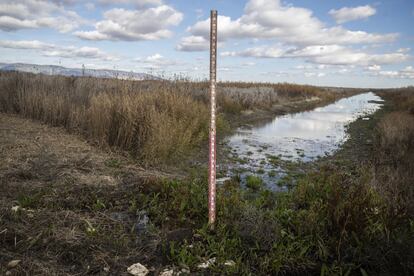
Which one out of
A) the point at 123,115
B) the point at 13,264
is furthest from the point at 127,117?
the point at 13,264

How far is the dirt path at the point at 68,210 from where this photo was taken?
10.0ft

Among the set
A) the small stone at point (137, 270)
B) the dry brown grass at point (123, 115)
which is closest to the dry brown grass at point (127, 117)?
the dry brown grass at point (123, 115)

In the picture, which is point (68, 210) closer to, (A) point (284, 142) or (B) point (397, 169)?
(B) point (397, 169)

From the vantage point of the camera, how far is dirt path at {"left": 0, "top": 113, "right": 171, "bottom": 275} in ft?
10.0

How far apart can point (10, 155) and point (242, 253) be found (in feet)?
15.4

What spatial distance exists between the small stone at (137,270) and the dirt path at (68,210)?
7 cm

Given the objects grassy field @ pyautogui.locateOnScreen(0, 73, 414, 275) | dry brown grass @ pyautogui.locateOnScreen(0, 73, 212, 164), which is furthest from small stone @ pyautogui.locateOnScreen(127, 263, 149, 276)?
dry brown grass @ pyautogui.locateOnScreen(0, 73, 212, 164)

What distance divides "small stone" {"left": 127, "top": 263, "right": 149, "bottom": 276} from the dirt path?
67 mm

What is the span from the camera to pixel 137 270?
2.96 metres

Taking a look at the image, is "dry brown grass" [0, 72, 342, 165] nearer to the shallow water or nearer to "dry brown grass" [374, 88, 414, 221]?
the shallow water

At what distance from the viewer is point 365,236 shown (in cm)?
338

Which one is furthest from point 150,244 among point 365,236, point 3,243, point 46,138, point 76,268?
point 46,138

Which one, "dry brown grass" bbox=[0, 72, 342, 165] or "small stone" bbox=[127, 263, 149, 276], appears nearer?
"small stone" bbox=[127, 263, 149, 276]

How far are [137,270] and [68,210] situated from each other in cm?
144
